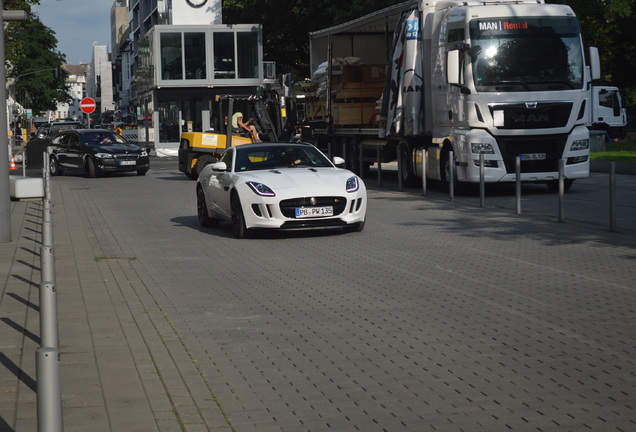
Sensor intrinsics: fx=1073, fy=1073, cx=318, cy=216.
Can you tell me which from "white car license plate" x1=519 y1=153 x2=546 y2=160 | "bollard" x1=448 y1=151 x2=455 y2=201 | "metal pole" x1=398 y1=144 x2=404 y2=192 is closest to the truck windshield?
"white car license plate" x1=519 y1=153 x2=546 y2=160

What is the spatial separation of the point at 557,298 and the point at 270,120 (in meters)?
24.2

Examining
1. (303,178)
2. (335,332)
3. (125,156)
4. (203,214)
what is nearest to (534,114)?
(203,214)

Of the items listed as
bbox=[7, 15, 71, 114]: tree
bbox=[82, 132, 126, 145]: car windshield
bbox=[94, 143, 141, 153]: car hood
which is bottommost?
bbox=[94, 143, 141, 153]: car hood

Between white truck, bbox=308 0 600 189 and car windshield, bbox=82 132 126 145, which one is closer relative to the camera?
white truck, bbox=308 0 600 189

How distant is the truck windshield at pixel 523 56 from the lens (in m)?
21.6

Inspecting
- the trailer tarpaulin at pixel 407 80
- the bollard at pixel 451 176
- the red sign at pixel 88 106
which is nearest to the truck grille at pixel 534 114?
the bollard at pixel 451 176

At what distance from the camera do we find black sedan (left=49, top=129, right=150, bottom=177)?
116ft

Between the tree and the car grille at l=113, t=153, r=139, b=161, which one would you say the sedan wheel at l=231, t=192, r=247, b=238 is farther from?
the tree

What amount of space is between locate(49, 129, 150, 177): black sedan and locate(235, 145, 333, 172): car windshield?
19812 mm

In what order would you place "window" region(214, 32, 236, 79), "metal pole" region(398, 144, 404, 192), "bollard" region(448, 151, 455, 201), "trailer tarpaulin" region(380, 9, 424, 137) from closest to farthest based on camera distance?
1. "bollard" region(448, 151, 455, 201)
2. "trailer tarpaulin" region(380, 9, 424, 137)
3. "metal pole" region(398, 144, 404, 192)
4. "window" region(214, 32, 236, 79)

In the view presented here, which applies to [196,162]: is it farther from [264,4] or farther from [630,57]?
[630,57]

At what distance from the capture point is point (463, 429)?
211 inches

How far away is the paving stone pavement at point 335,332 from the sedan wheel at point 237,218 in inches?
9.1

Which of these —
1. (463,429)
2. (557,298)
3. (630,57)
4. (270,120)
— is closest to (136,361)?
(463,429)
